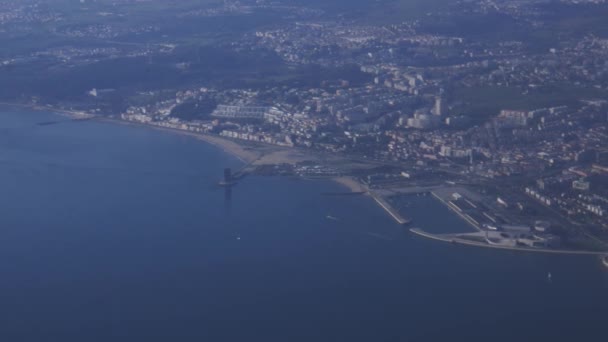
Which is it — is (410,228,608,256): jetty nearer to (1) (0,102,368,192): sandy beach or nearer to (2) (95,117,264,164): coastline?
(1) (0,102,368,192): sandy beach

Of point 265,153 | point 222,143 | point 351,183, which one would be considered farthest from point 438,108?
point 351,183

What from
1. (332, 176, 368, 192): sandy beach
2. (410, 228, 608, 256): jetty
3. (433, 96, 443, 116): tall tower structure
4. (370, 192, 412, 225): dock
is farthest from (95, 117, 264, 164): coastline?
(410, 228, 608, 256): jetty

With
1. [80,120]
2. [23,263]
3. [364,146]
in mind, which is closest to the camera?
[23,263]

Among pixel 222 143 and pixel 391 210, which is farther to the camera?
pixel 222 143

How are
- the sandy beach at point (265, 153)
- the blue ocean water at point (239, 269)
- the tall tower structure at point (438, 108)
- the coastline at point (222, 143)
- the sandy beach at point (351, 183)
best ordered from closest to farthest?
1. the blue ocean water at point (239, 269)
2. the sandy beach at point (351, 183)
3. the sandy beach at point (265, 153)
4. the coastline at point (222, 143)
5. the tall tower structure at point (438, 108)

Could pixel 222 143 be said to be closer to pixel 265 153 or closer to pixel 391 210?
pixel 265 153

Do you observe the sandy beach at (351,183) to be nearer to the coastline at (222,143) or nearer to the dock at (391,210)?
the dock at (391,210)

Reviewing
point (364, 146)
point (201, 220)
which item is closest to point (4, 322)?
point (201, 220)

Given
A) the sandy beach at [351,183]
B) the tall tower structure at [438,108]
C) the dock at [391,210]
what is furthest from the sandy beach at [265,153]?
the tall tower structure at [438,108]

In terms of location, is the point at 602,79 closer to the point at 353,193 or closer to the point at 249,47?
the point at 353,193
